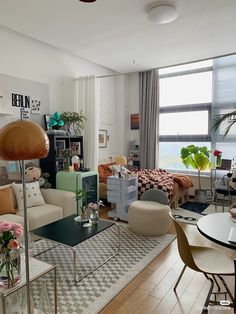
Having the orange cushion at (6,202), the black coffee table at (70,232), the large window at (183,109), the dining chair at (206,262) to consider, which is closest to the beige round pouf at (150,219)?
Answer: the black coffee table at (70,232)

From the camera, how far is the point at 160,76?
564 cm

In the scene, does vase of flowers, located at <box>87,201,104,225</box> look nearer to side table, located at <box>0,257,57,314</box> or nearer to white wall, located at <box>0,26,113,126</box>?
side table, located at <box>0,257,57,314</box>

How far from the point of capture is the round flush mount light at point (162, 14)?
274 cm

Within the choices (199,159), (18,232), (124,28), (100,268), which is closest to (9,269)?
(18,232)

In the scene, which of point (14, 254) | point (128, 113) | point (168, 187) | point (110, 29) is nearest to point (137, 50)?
point (110, 29)

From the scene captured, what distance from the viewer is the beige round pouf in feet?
10.1

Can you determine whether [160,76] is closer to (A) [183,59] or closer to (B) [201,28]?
Answer: (A) [183,59]

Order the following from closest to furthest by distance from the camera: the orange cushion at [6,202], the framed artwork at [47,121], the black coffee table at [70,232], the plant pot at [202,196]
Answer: the black coffee table at [70,232] → the orange cushion at [6,202] → the framed artwork at [47,121] → the plant pot at [202,196]

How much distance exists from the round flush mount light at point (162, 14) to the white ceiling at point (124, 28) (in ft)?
0.26

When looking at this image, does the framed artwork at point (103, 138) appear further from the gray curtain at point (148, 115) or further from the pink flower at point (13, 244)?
the pink flower at point (13, 244)

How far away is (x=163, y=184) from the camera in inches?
157

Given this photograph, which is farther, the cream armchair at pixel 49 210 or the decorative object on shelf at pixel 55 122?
the decorative object on shelf at pixel 55 122

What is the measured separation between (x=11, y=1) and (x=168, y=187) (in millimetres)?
3270

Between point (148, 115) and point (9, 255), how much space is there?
478cm
